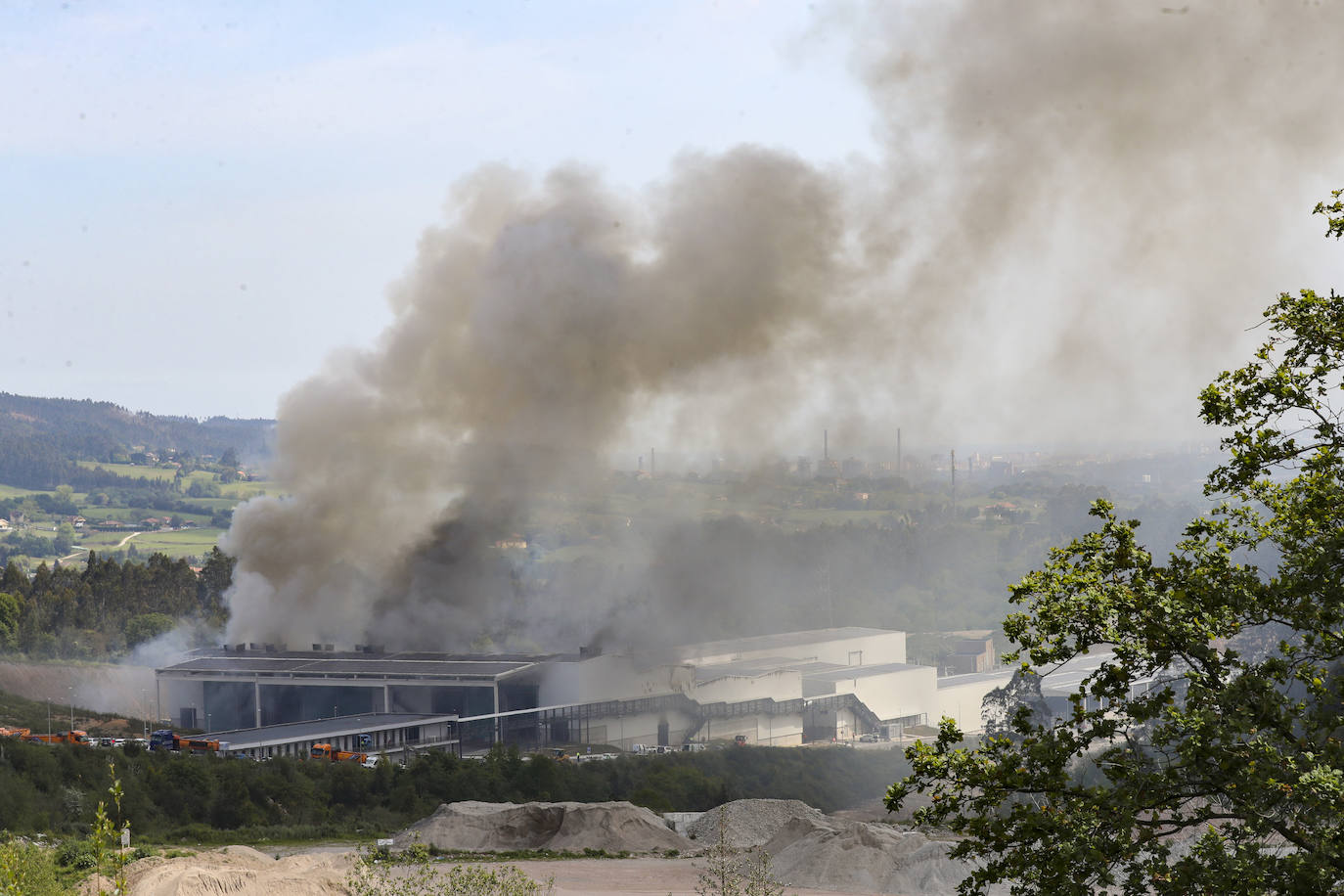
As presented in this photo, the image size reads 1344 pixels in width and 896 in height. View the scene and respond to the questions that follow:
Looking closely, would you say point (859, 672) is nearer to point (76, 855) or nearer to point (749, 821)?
point (749, 821)

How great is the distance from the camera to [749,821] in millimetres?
49562

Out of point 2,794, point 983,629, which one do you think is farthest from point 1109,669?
point 983,629

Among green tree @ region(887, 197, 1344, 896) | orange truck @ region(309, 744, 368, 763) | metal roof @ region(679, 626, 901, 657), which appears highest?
green tree @ region(887, 197, 1344, 896)

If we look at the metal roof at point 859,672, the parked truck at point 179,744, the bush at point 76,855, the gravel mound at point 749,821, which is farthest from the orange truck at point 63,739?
the metal roof at point 859,672

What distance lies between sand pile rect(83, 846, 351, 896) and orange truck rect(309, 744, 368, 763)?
18186 mm

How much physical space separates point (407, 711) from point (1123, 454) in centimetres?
9193

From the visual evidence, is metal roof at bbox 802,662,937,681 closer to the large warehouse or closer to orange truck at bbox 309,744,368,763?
the large warehouse

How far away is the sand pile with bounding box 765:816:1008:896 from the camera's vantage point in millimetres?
41281

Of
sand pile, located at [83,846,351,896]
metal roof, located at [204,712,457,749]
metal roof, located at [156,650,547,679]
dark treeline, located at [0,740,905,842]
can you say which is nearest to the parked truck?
metal roof, located at [204,712,457,749]

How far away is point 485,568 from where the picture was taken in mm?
86062

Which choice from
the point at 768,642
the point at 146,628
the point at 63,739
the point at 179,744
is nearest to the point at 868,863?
the point at 179,744

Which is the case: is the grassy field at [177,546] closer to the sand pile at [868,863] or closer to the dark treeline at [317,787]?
the dark treeline at [317,787]

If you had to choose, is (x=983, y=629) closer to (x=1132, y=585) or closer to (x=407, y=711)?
(x=407, y=711)

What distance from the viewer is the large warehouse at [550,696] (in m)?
69.8
